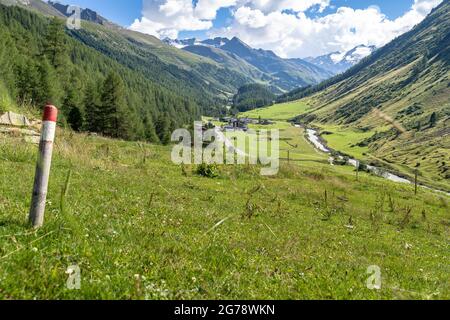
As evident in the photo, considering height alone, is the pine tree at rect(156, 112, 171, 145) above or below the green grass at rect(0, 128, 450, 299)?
above

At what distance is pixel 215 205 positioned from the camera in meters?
18.9

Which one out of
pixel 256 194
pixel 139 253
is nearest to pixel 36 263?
pixel 139 253

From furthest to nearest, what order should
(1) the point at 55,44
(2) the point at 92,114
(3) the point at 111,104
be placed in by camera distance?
(1) the point at 55,44
(2) the point at 92,114
(3) the point at 111,104

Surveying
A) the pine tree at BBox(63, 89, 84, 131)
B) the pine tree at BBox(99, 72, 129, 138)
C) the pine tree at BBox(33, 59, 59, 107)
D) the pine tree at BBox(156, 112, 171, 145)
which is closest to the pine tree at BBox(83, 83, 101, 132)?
the pine tree at BBox(99, 72, 129, 138)

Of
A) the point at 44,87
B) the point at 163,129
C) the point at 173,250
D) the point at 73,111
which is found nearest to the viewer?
the point at 173,250

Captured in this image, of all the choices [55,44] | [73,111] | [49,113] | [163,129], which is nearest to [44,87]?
[73,111]

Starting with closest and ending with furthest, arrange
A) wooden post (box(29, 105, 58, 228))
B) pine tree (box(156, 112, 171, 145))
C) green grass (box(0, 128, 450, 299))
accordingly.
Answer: green grass (box(0, 128, 450, 299)), wooden post (box(29, 105, 58, 228)), pine tree (box(156, 112, 171, 145))

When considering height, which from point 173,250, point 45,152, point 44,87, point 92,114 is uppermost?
point 44,87

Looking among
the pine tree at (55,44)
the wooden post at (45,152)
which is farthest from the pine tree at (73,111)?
the wooden post at (45,152)

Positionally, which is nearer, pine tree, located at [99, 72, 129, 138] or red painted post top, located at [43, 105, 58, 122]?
red painted post top, located at [43, 105, 58, 122]

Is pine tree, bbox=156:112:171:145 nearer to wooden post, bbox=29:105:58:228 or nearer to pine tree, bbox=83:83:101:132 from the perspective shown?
pine tree, bbox=83:83:101:132

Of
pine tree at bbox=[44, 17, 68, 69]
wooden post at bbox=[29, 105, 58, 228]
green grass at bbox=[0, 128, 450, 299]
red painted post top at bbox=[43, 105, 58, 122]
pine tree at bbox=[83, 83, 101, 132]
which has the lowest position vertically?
green grass at bbox=[0, 128, 450, 299]

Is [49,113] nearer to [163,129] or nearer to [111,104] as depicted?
[111,104]

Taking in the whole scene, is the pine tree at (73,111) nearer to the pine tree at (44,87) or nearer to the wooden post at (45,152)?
the pine tree at (44,87)
